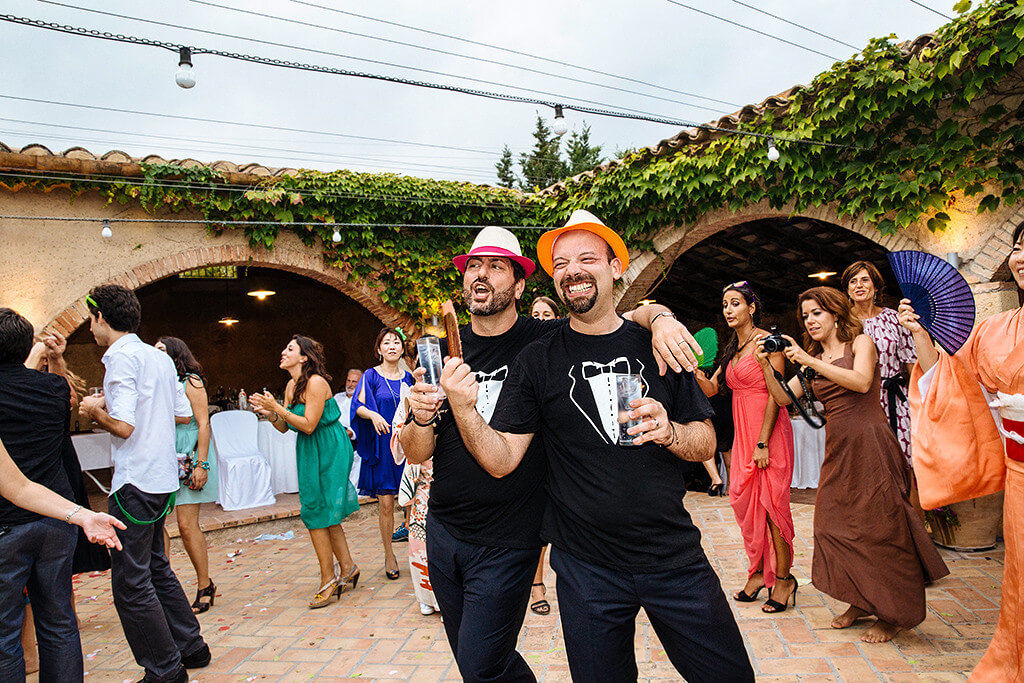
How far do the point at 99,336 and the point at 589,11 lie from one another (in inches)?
227

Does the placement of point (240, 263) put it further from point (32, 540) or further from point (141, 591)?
point (32, 540)

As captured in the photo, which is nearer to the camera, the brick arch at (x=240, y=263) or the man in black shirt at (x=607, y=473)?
the man in black shirt at (x=607, y=473)

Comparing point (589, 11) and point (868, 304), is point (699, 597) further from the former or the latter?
point (589, 11)

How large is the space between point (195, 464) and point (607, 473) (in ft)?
11.3

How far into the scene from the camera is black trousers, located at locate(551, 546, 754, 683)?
1.78 meters

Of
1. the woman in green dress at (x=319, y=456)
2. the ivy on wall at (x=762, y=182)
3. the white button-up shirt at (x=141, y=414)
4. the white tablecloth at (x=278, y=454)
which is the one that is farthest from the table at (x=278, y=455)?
the white button-up shirt at (x=141, y=414)

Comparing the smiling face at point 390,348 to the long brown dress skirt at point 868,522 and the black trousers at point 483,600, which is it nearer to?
the black trousers at point 483,600

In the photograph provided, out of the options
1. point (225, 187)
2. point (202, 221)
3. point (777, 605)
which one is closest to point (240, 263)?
point (225, 187)

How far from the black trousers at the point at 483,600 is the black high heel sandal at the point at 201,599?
303 cm

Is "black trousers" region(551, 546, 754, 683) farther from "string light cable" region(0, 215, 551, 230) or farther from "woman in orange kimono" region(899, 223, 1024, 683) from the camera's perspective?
"string light cable" region(0, 215, 551, 230)

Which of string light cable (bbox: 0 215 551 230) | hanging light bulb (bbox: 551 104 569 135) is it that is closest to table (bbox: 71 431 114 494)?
string light cable (bbox: 0 215 551 230)

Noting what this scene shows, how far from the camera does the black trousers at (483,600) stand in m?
2.10

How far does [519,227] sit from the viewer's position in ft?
28.9

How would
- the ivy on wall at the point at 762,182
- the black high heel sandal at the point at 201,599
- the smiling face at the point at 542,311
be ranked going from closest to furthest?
the black high heel sandal at the point at 201,599
the smiling face at the point at 542,311
the ivy on wall at the point at 762,182
